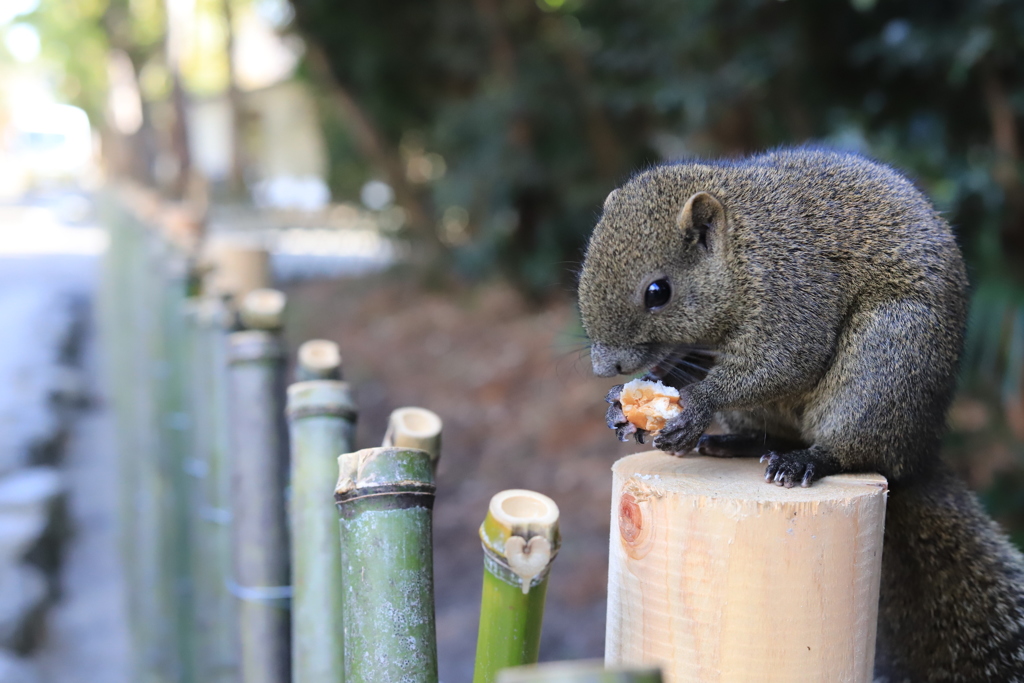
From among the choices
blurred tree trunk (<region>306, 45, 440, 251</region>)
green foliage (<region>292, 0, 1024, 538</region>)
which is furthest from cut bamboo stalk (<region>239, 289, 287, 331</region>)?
blurred tree trunk (<region>306, 45, 440, 251</region>)

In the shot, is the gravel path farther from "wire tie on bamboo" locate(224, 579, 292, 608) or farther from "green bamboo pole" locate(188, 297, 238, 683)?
"wire tie on bamboo" locate(224, 579, 292, 608)

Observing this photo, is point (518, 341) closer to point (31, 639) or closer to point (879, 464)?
point (31, 639)

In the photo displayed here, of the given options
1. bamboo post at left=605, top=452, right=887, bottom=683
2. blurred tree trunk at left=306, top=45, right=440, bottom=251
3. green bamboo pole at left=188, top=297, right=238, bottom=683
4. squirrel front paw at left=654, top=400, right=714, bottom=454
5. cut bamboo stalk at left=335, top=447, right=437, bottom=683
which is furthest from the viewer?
blurred tree trunk at left=306, top=45, right=440, bottom=251

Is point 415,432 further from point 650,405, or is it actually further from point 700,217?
point 700,217

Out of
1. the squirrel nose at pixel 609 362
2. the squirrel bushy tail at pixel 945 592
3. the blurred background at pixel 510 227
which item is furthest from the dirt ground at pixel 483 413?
the squirrel bushy tail at pixel 945 592

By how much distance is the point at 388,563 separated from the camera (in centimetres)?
125

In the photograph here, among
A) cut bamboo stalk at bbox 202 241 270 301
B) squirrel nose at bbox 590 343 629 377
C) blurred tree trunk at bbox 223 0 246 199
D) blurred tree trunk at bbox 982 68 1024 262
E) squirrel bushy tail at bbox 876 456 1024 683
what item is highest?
blurred tree trunk at bbox 223 0 246 199

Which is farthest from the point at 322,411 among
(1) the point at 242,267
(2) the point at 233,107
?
(2) the point at 233,107

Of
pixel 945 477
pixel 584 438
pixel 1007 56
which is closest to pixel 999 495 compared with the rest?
pixel 1007 56

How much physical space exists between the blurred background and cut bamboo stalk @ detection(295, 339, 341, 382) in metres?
0.54

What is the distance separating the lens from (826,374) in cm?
155

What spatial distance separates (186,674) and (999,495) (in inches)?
120

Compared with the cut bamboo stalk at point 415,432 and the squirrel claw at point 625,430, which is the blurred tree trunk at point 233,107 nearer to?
the cut bamboo stalk at point 415,432

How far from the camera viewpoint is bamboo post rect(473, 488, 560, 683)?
112cm
